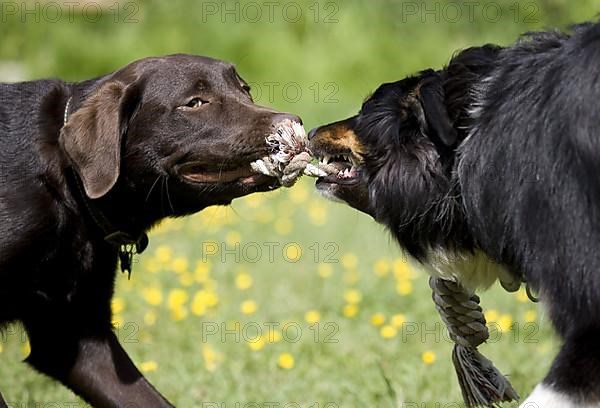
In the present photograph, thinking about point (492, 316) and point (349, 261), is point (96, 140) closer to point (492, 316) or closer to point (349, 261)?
point (492, 316)

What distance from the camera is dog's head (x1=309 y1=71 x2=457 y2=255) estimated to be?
3.57 m

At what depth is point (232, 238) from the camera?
7504mm

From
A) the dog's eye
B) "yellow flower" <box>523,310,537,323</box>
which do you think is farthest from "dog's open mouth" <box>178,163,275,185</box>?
"yellow flower" <box>523,310,537,323</box>

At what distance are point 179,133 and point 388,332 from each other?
1881mm

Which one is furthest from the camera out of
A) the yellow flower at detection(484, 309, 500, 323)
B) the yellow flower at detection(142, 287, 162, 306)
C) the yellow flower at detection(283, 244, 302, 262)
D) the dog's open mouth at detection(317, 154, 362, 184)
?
the yellow flower at detection(283, 244, 302, 262)

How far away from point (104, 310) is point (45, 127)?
778 mm

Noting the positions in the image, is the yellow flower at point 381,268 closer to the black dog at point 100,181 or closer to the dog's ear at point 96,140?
the black dog at point 100,181

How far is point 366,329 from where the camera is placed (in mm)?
5477

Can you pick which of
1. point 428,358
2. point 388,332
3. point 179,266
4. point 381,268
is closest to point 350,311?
point 388,332

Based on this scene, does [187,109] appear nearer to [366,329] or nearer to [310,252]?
[366,329]

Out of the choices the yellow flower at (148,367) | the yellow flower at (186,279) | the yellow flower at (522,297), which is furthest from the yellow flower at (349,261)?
the yellow flower at (148,367)

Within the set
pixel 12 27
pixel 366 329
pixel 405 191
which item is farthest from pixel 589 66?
pixel 12 27

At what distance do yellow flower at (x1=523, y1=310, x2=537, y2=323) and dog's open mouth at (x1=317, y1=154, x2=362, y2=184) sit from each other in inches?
82.0

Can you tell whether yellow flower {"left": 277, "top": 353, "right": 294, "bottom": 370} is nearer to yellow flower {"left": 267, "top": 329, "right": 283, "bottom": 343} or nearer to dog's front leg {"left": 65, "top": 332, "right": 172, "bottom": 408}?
yellow flower {"left": 267, "top": 329, "right": 283, "bottom": 343}
